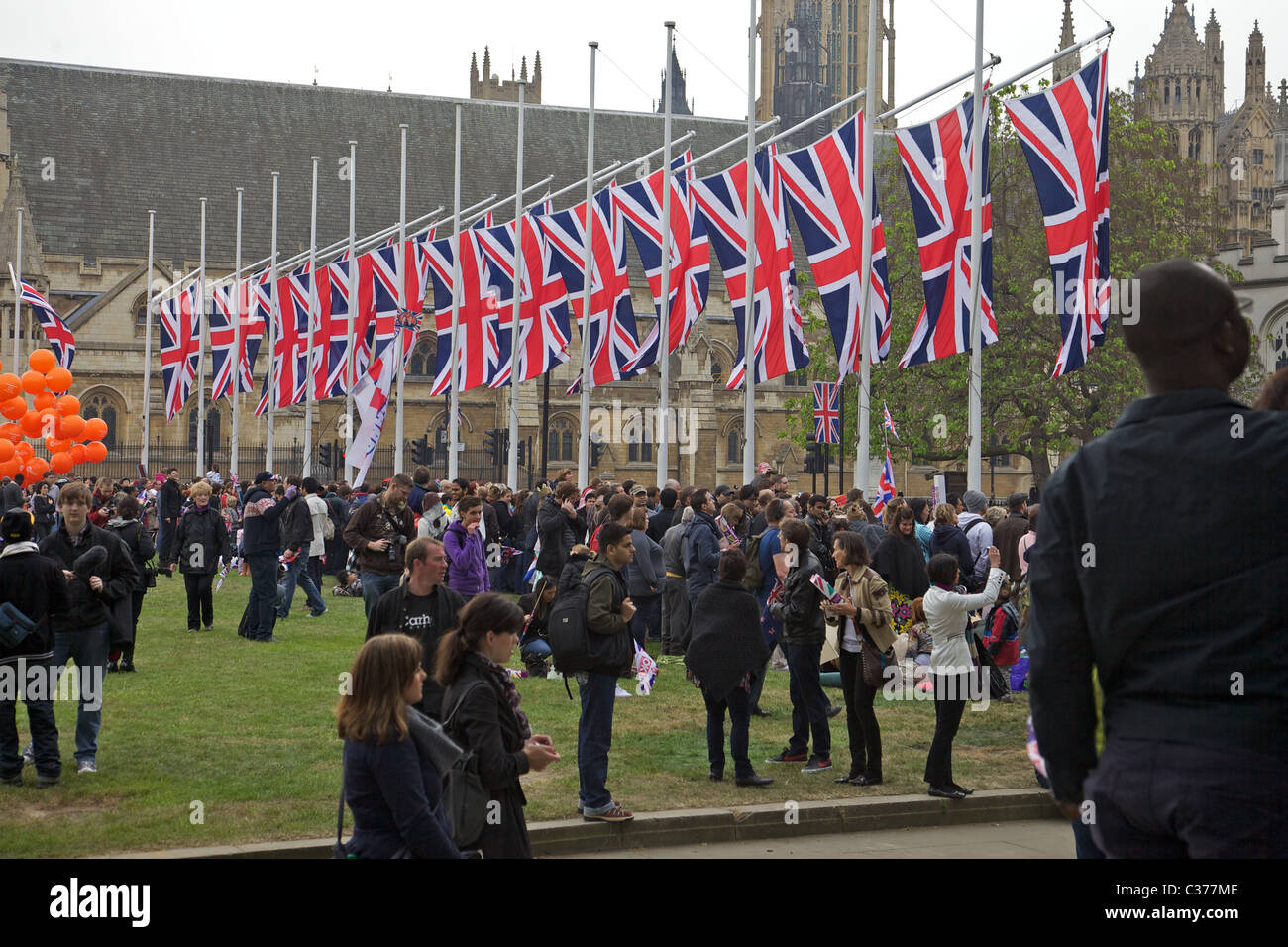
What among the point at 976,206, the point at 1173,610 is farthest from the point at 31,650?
the point at 976,206

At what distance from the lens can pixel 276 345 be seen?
36.7 meters

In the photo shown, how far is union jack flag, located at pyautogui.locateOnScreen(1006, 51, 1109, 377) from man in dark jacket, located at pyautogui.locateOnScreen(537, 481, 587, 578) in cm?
644

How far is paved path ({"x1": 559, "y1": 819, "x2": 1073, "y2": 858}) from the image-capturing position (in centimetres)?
808

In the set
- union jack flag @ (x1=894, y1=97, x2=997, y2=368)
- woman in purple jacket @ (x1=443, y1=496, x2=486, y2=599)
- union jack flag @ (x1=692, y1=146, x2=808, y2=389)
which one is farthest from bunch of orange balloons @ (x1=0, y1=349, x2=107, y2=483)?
union jack flag @ (x1=894, y1=97, x2=997, y2=368)

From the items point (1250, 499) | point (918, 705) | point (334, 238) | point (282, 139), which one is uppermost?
point (282, 139)

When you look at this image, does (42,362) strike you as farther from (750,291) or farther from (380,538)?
(380,538)

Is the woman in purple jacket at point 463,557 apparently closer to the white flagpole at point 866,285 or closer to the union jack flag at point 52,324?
the white flagpole at point 866,285

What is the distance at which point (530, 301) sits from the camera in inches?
1085

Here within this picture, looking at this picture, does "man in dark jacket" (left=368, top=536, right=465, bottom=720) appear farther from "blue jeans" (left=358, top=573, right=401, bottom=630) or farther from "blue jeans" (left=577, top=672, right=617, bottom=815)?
"blue jeans" (left=358, top=573, right=401, bottom=630)

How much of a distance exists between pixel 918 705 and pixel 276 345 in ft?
88.6

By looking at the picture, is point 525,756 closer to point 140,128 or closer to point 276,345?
point 276,345
